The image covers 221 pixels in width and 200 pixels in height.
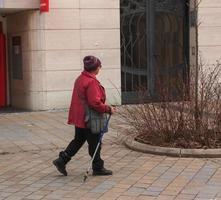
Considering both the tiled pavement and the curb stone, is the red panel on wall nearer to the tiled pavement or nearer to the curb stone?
the tiled pavement

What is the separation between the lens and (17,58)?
1526 cm

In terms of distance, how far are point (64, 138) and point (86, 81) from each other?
122 inches

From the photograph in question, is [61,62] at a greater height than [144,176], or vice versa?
[61,62]

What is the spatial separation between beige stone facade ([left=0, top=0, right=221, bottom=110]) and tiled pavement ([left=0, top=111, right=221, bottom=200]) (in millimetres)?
3902

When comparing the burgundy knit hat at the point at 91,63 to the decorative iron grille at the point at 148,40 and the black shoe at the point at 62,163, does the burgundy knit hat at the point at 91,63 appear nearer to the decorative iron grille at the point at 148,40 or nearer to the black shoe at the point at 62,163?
the black shoe at the point at 62,163

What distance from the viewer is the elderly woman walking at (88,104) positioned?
739cm

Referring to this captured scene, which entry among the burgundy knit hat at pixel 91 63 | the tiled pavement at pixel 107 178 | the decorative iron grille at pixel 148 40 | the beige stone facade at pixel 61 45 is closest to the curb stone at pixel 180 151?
the tiled pavement at pixel 107 178

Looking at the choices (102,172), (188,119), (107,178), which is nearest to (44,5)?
(188,119)

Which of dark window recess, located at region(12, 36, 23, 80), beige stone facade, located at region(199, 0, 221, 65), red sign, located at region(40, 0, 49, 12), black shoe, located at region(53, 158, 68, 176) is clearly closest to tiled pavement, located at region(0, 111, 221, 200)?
black shoe, located at region(53, 158, 68, 176)

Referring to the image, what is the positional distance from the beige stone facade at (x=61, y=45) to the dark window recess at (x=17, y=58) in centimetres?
18

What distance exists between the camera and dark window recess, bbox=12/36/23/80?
49.4 feet

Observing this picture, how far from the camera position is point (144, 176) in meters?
7.59

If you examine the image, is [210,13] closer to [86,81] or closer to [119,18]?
[119,18]

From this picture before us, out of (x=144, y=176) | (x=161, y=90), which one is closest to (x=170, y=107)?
(x=161, y=90)
